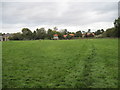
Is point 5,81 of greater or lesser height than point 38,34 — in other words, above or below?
below

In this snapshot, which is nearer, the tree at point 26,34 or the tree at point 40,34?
the tree at point 26,34

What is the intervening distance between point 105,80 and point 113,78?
0.38 meters

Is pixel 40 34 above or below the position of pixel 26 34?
above

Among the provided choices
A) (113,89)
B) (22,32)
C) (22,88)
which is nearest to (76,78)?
(113,89)

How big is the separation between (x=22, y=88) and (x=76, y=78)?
5.84 feet

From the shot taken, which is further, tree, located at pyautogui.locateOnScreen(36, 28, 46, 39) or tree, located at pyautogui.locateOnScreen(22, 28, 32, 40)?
tree, located at pyautogui.locateOnScreen(36, 28, 46, 39)

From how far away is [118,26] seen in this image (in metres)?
54.0

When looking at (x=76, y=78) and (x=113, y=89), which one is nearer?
(x=113, y=89)

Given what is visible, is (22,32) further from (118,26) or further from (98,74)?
(98,74)

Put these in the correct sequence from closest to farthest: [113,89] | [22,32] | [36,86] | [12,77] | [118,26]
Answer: [113,89] < [36,86] < [12,77] < [118,26] < [22,32]

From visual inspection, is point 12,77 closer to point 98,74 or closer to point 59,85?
point 59,85

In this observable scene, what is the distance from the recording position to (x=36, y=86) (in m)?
3.59

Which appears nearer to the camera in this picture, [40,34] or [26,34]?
[26,34]

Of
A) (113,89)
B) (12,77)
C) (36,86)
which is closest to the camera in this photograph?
(113,89)
